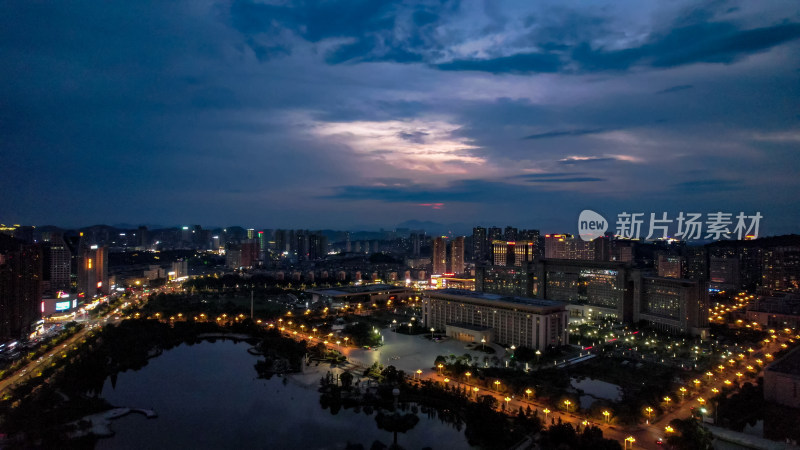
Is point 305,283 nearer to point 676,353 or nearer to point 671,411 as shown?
point 676,353

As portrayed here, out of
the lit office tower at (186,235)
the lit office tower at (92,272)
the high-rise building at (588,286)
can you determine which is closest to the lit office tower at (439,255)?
the high-rise building at (588,286)

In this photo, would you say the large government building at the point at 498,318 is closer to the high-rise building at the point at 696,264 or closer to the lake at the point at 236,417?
the lake at the point at 236,417

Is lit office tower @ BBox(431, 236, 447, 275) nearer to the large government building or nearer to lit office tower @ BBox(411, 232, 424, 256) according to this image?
the large government building

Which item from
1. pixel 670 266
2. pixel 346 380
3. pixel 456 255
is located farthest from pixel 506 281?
pixel 346 380

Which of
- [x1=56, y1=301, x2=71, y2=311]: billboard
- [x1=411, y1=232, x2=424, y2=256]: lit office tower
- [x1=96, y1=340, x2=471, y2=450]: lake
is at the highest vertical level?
[x1=411, y1=232, x2=424, y2=256]: lit office tower

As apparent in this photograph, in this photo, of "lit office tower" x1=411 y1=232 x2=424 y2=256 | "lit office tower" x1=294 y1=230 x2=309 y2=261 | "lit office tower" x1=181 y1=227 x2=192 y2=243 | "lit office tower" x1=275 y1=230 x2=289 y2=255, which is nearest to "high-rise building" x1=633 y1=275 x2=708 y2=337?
"lit office tower" x1=294 y1=230 x2=309 y2=261

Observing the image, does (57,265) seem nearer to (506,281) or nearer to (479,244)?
(506,281)

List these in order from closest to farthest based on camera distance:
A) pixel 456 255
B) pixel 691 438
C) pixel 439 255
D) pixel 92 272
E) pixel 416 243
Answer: pixel 691 438 → pixel 92 272 → pixel 439 255 → pixel 456 255 → pixel 416 243

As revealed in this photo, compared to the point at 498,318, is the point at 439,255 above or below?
above
